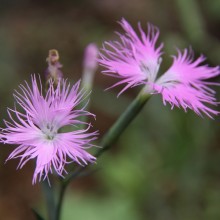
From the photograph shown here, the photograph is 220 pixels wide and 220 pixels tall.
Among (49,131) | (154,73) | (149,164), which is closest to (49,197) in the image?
(49,131)

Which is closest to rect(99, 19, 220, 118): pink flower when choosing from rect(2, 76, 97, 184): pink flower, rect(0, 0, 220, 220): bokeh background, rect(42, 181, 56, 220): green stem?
rect(2, 76, 97, 184): pink flower

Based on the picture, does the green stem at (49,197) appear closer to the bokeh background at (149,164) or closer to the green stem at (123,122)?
the green stem at (123,122)

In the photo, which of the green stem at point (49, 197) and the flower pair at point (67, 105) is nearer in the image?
the flower pair at point (67, 105)

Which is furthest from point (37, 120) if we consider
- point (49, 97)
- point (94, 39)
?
point (94, 39)

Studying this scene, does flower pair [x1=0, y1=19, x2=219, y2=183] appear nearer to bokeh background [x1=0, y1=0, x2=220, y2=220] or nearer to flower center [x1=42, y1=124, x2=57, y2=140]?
flower center [x1=42, y1=124, x2=57, y2=140]

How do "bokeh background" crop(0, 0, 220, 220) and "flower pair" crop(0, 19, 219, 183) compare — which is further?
"bokeh background" crop(0, 0, 220, 220)

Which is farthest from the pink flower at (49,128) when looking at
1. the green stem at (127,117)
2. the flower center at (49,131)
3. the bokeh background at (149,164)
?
the bokeh background at (149,164)

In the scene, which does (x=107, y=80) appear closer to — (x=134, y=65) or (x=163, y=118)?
(x=163, y=118)

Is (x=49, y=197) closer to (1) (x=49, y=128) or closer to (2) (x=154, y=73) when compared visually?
(1) (x=49, y=128)
